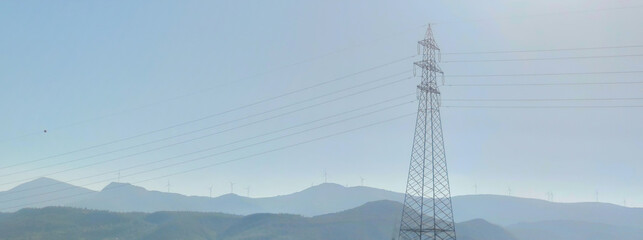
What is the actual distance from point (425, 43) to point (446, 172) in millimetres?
13680

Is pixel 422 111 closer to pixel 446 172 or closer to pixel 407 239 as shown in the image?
pixel 446 172

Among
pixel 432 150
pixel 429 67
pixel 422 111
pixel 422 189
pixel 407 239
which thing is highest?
pixel 429 67

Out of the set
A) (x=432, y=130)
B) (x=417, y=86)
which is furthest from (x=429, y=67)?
(x=432, y=130)

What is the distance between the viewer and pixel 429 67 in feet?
204

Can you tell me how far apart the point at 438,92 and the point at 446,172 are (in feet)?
27.2

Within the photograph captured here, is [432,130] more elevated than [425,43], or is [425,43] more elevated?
[425,43]

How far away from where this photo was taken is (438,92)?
6188cm

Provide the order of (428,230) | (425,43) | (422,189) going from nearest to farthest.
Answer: (428,230), (422,189), (425,43)

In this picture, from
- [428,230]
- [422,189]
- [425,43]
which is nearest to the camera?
[428,230]

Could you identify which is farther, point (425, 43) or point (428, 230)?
point (425, 43)

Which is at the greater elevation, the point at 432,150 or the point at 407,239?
the point at 432,150

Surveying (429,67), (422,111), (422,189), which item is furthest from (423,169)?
(429,67)

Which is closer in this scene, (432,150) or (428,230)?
(428,230)

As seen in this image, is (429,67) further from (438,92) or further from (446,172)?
(446,172)
